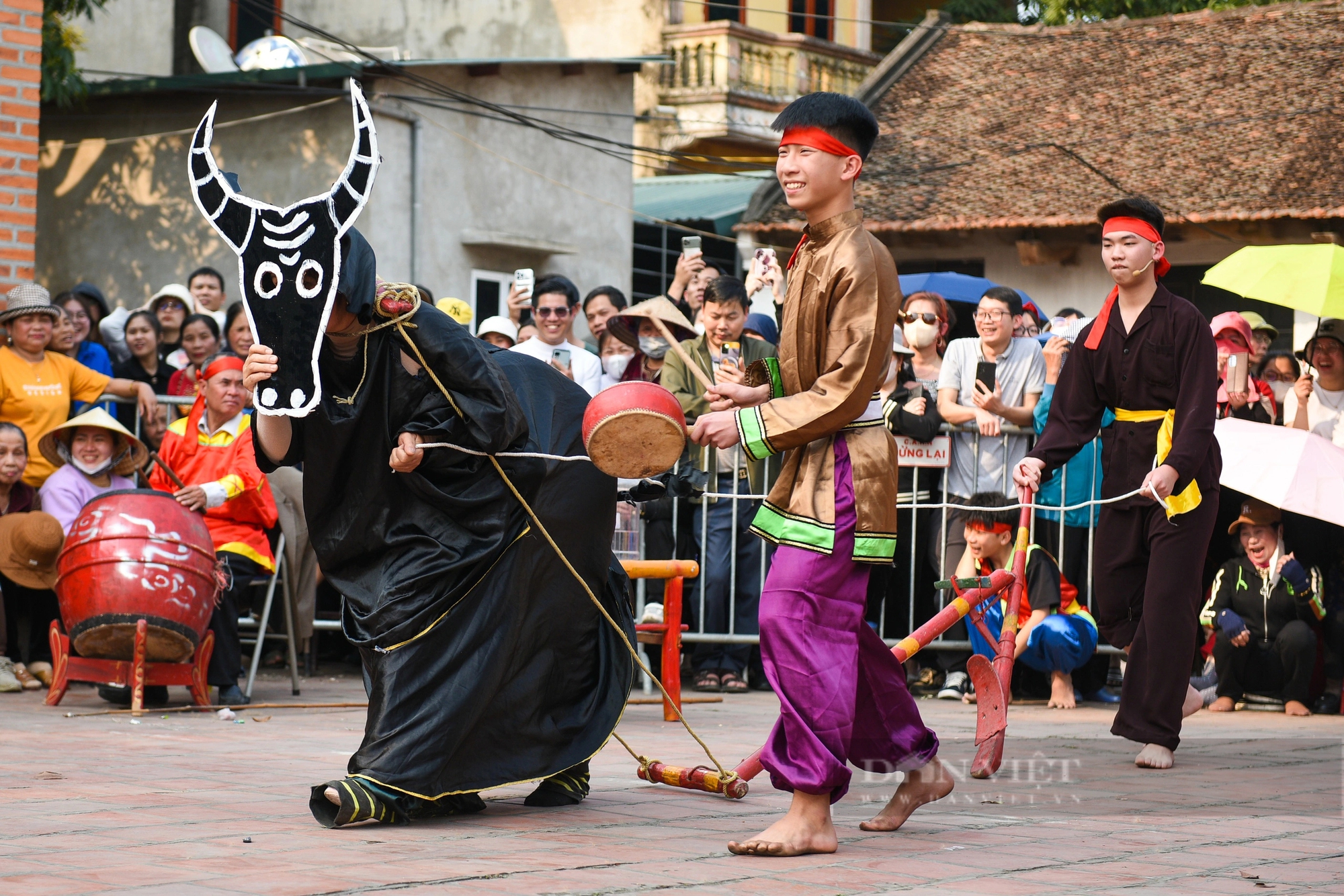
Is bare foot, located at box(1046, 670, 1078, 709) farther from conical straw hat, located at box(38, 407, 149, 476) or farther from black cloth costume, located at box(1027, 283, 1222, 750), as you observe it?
conical straw hat, located at box(38, 407, 149, 476)

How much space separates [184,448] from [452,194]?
→ 33.0 feet

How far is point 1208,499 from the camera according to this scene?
6750mm

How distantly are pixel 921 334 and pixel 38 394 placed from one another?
487cm

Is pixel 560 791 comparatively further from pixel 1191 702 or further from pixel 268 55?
pixel 268 55

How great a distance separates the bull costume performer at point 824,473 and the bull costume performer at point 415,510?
0.76 m

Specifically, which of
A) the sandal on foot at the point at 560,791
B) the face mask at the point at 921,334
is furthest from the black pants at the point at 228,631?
the face mask at the point at 921,334

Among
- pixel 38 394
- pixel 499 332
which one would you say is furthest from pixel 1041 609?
pixel 38 394

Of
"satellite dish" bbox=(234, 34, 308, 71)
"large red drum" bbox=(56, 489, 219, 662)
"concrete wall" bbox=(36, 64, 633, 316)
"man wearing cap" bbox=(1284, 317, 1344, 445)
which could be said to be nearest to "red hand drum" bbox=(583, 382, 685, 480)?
"large red drum" bbox=(56, 489, 219, 662)

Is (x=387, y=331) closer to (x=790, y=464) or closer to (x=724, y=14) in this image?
(x=790, y=464)

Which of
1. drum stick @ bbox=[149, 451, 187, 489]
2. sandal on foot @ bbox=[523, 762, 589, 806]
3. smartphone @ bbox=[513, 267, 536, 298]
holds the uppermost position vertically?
smartphone @ bbox=[513, 267, 536, 298]

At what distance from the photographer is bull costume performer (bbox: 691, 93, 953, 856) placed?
15.3ft

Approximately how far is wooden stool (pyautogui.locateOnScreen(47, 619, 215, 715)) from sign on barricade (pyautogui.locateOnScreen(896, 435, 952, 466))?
12.6 ft

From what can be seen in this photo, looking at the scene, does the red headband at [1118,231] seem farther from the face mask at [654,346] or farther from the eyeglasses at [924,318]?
the face mask at [654,346]

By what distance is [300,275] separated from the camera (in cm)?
498
